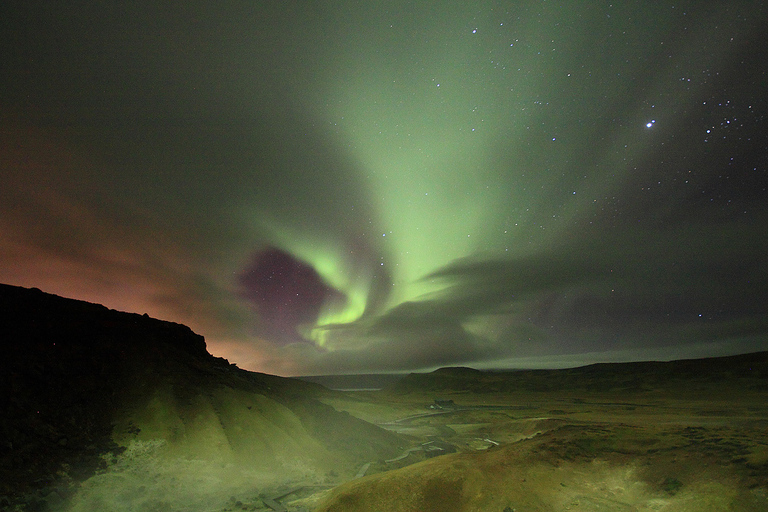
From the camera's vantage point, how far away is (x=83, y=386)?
23922mm

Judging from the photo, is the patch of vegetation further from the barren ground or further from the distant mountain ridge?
the distant mountain ridge

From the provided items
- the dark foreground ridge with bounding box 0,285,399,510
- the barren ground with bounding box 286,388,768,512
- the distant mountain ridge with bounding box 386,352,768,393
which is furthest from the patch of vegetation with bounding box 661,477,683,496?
the distant mountain ridge with bounding box 386,352,768,393

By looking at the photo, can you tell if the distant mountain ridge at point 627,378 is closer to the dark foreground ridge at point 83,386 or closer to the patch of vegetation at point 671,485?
the patch of vegetation at point 671,485

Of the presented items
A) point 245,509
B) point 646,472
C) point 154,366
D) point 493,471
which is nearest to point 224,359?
point 154,366

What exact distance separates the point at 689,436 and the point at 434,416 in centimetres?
5264

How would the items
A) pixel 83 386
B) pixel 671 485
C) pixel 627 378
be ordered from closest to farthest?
pixel 671 485, pixel 83 386, pixel 627 378

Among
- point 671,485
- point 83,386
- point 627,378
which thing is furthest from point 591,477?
point 627,378

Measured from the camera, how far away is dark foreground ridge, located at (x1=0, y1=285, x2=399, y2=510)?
60.1ft

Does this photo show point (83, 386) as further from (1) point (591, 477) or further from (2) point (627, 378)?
(2) point (627, 378)

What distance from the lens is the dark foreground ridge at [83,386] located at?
18328 millimetres

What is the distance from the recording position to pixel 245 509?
17.4 metres

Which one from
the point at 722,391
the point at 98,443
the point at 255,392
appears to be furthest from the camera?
the point at 722,391

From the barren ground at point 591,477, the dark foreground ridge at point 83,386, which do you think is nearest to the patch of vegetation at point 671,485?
the barren ground at point 591,477

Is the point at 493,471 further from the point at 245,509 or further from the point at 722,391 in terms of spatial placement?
the point at 722,391
